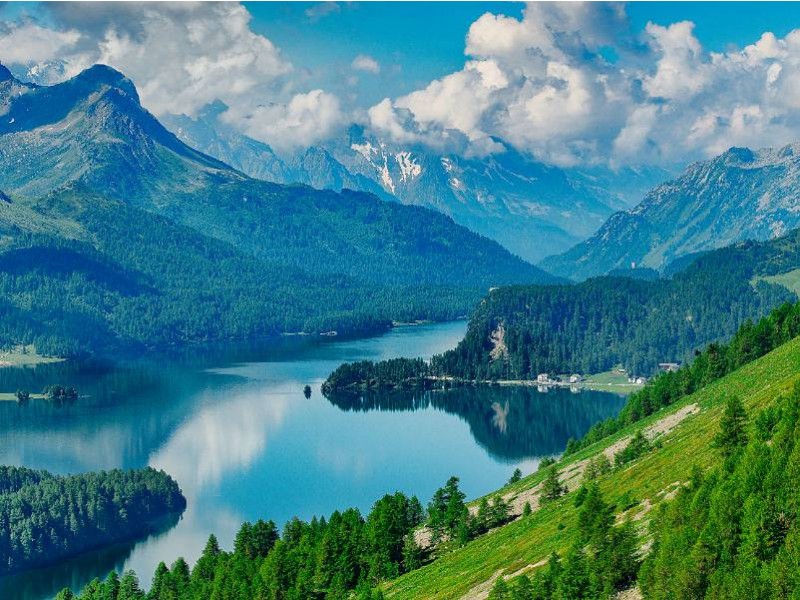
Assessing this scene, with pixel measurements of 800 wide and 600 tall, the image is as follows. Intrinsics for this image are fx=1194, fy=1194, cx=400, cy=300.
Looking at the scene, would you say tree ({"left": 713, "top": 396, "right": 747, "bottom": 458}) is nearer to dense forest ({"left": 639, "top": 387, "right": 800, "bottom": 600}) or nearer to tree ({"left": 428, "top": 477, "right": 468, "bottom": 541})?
dense forest ({"left": 639, "top": 387, "right": 800, "bottom": 600})

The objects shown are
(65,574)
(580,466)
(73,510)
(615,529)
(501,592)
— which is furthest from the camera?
(73,510)

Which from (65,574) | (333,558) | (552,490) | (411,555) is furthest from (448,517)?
(65,574)

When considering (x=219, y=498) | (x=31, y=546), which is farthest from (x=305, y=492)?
(x=31, y=546)

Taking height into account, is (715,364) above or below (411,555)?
above

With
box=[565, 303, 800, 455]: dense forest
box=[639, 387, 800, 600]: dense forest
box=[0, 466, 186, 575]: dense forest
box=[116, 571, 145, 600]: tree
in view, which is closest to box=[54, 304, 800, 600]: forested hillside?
box=[639, 387, 800, 600]: dense forest

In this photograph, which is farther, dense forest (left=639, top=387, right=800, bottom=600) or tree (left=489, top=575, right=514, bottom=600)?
tree (left=489, top=575, right=514, bottom=600)

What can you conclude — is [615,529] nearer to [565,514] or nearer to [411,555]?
[565,514]

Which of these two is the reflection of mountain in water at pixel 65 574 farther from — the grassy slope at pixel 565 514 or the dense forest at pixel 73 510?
the grassy slope at pixel 565 514
